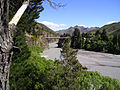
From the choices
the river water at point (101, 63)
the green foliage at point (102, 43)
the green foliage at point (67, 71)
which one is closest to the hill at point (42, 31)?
the river water at point (101, 63)

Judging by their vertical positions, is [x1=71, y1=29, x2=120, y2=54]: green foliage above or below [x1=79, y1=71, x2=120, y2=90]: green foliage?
above

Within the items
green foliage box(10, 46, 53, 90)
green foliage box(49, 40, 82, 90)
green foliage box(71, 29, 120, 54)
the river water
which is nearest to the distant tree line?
green foliage box(71, 29, 120, 54)

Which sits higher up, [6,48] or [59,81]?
[6,48]

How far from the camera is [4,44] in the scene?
4.03 feet

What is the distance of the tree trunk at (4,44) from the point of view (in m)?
1.16

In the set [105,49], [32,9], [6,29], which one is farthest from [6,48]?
[105,49]

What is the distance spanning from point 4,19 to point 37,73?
5476mm

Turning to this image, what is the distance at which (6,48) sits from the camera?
1.26 m

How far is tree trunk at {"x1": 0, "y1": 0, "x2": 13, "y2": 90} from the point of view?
1161 mm

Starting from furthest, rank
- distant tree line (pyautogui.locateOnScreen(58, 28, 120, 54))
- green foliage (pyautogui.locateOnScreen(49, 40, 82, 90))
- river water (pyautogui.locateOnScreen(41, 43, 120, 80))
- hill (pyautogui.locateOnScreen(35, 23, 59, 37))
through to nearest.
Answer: hill (pyautogui.locateOnScreen(35, 23, 59, 37)), distant tree line (pyautogui.locateOnScreen(58, 28, 120, 54)), river water (pyautogui.locateOnScreen(41, 43, 120, 80)), green foliage (pyautogui.locateOnScreen(49, 40, 82, 90))

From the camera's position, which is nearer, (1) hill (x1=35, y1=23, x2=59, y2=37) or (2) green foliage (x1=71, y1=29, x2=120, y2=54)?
(2) green foliage (x1=71, y1=29, x2=120, y2=54)

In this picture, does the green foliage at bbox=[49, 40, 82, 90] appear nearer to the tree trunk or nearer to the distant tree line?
the tree trunk

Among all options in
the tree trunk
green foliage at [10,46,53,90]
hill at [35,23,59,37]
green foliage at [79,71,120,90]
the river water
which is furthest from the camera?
hill at [35,23,59,37]

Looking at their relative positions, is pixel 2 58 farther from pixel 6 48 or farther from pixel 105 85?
pixel 105 85
